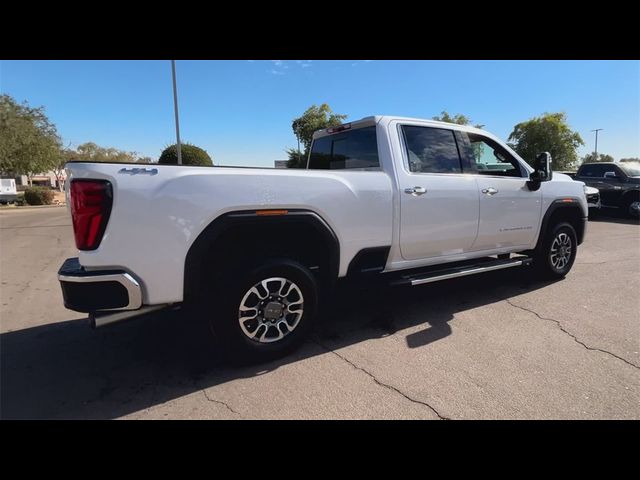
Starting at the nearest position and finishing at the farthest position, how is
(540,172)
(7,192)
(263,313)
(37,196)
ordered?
(263,313) → (540,172) → (37,196) → (7,192)

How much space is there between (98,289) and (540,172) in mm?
4859

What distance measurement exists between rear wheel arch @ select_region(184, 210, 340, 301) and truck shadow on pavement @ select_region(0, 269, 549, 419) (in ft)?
1.67

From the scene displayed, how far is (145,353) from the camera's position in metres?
3.36

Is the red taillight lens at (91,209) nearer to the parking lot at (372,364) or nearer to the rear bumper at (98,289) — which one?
the rear bumper at (98,289)

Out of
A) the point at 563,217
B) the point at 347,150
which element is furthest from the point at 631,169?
the point at 347,150

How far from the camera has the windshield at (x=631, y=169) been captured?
42.1 feet

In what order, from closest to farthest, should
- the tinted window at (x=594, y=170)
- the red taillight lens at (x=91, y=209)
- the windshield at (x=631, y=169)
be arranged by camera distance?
the red taillight lens at (x=91, y=209), the windshield at (x=631, y=169), the tinted window at (x=594, y=170)

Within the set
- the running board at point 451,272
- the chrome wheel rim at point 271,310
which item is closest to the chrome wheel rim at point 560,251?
the running board at point 451,272

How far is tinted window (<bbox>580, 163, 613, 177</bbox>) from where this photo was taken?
1331 cm

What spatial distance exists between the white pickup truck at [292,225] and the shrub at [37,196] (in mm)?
29875

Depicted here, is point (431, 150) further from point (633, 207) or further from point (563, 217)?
point (633, 207)

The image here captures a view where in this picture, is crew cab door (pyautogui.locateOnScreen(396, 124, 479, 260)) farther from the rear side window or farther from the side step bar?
the side step bar
